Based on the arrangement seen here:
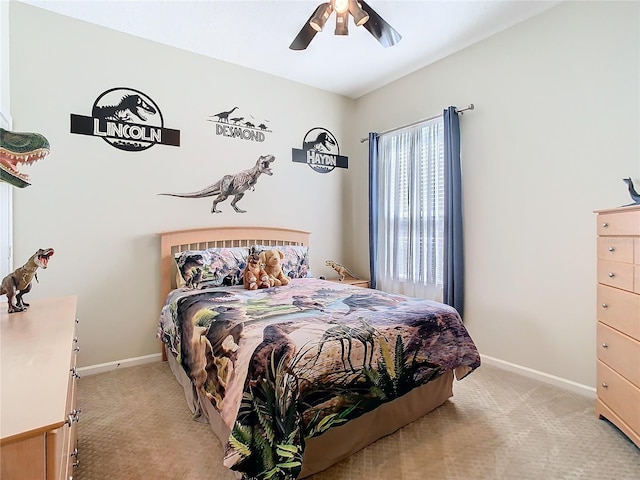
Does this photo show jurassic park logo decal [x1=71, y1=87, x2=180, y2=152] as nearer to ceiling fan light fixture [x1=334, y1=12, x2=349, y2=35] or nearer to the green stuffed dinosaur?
the green stuffed dinosaur

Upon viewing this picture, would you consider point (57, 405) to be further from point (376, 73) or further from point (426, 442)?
point (376, 73)

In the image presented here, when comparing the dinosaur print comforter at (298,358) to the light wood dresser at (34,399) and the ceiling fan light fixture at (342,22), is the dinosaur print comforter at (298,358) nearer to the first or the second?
the light wood dresser at (34,399)

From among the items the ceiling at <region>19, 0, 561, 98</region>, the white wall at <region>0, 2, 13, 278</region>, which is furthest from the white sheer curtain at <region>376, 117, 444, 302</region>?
the white wall at <region>0, 2, 13, 278</region>

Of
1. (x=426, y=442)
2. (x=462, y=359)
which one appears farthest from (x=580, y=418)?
(x=426, y=442)

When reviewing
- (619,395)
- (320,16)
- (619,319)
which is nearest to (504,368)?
(619,395)

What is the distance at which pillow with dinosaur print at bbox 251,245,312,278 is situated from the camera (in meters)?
3.12

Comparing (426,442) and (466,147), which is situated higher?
(466,147)

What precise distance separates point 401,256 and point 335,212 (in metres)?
1.04

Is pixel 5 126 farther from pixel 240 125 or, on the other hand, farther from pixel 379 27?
pixel 379 27

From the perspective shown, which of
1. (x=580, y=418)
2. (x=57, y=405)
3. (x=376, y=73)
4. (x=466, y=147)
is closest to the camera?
(x=57, y=405)

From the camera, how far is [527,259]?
104 inches

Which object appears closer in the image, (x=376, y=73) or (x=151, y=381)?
(x=151, y=381)

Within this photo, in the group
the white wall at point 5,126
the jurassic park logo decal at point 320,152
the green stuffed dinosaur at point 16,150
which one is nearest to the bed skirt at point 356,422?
the white wall at point 5,126

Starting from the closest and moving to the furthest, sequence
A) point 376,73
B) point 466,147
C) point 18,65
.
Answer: point 18,65
point 466,147
point 376,73
